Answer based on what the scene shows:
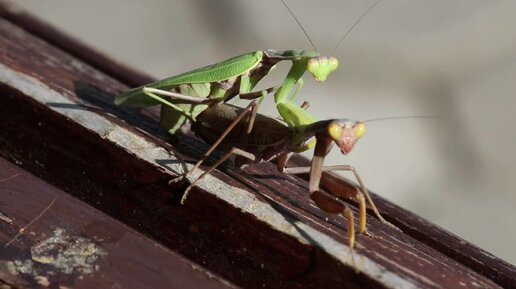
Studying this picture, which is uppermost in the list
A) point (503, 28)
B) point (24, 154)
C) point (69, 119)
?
point (503, 28)

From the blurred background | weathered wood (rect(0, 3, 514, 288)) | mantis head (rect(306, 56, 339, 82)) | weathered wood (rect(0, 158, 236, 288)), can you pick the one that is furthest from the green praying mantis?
the blurred background

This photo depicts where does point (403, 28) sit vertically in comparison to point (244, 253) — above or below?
above

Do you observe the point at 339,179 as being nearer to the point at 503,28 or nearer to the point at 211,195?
the point at 211,195

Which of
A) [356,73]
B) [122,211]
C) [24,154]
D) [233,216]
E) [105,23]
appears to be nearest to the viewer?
[233,216]

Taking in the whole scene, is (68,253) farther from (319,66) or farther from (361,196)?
(319,66)

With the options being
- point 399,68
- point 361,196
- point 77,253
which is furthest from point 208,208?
point 399,68

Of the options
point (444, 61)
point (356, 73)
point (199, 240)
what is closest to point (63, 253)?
point (199, 240)
